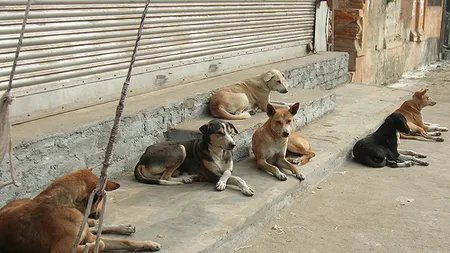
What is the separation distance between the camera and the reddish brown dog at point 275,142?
6074mm

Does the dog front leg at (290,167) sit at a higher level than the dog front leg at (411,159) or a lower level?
higher

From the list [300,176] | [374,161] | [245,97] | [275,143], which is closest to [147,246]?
[300,176]

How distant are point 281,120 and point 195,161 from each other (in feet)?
3.53

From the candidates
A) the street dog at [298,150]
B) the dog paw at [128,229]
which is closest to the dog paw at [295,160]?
the street dog at [298,150]

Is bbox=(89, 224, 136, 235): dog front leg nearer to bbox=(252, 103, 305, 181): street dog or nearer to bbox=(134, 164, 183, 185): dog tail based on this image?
bbox=(134, 164, 183, 185): dog tail

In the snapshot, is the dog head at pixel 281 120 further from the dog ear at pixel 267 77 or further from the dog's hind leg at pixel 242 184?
the dog ear at pixel 267 77

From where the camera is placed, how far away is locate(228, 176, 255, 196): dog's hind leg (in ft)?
17.7

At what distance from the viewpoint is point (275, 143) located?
6277 millimetres

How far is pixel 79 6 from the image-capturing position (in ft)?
20.0

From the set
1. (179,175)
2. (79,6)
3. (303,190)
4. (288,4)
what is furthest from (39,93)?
(288,4)

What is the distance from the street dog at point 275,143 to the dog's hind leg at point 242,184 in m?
0.63

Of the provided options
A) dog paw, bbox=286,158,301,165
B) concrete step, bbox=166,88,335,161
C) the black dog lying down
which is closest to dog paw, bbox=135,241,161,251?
concrete step, bbox=166,88,335,161

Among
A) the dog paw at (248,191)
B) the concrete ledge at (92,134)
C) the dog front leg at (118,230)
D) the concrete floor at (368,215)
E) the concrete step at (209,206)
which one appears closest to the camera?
the dog front leg at (118,230)

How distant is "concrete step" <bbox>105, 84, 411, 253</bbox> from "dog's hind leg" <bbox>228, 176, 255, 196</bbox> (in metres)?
0.06
